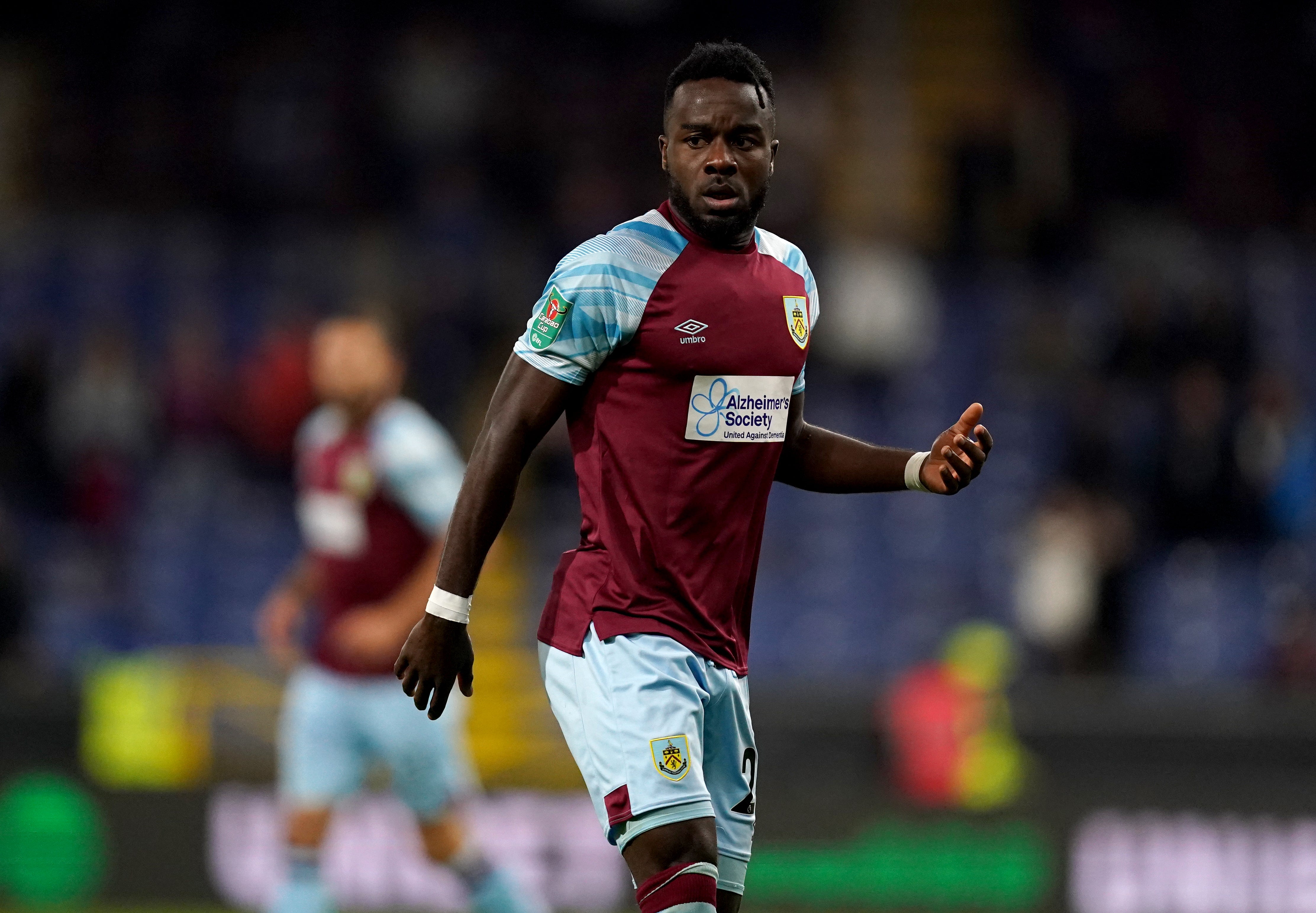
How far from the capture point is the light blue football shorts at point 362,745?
6031 mm

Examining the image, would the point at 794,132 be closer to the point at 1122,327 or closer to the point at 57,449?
the point at 1122,327

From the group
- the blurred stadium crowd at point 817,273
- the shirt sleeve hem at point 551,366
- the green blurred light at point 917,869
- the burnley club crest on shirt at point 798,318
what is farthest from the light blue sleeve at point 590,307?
the blurred stadium crowd at point 817,273

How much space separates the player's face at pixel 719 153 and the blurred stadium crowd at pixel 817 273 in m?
6.76

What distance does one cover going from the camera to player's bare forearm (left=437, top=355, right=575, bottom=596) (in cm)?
361

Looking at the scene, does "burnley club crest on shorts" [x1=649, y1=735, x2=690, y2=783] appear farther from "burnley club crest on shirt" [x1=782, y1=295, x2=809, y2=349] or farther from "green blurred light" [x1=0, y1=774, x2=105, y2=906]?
"green blurred light" [x1=0, y1=774, x2=105, y2=906]

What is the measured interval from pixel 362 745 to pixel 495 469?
2.85 metres

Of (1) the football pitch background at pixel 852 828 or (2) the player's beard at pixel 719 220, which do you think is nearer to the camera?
(2) the player's beard at pixel 719 220

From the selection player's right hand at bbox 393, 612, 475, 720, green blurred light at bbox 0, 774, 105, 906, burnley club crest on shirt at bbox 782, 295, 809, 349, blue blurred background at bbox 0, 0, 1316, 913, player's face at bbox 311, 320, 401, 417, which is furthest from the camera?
blue blurred background at bbox 0, 0, 1316, 913

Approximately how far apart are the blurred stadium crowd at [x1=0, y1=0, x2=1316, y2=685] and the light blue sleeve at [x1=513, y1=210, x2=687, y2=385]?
683 centimetres

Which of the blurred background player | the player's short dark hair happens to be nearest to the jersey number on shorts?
the player's short dark hair

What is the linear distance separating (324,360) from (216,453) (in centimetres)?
581

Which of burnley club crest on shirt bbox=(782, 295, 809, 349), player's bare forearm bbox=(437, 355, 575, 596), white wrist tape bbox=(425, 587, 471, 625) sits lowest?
white wrist tape bbox=(425, 587, 471, 625)

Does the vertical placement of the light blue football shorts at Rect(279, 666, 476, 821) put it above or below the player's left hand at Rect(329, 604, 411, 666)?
below

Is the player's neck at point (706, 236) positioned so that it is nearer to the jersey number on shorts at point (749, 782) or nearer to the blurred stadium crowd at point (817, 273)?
the jersey number on shorts at point (749, 782)
